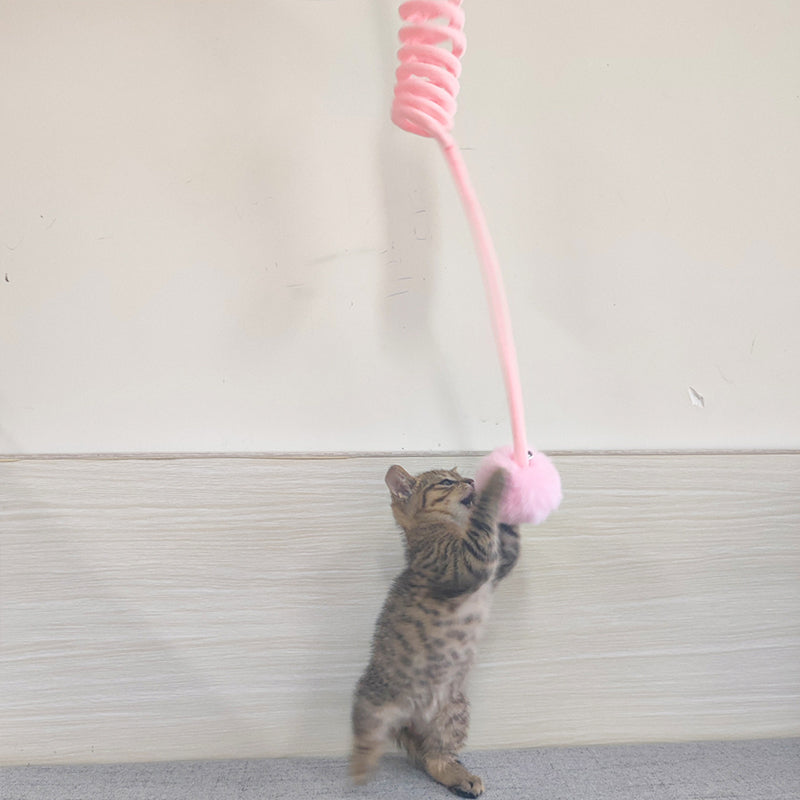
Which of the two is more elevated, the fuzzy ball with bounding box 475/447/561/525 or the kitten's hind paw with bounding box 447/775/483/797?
the fuzzy ball with bounding box 475/447/561/525

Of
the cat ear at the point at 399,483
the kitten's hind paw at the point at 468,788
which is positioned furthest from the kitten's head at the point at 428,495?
the kitten's hind paw at the point at 468,788

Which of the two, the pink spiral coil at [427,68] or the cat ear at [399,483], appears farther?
the cat ear at [399,483]

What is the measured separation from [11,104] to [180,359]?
372 mm

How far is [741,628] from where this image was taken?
3.06 feet

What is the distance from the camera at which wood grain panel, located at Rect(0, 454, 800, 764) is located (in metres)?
0.87

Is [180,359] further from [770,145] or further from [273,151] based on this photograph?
[770,145]

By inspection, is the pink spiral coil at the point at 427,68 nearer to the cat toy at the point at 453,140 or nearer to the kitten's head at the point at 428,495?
the cat toy at the point at 453,140

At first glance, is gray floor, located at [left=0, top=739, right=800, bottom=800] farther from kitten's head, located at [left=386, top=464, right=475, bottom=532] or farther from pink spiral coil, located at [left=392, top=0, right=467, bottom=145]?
pink spiral coil, located at [left=392, top=0, right=467, bottom=145]

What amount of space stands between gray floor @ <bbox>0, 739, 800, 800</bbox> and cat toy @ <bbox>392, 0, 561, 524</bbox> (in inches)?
13.2

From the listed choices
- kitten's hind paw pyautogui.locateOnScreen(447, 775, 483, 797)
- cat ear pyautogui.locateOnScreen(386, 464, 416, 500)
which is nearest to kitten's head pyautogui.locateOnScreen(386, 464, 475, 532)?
cat ear pyautogui.locateOnScreen(386, 464, 416, 500)

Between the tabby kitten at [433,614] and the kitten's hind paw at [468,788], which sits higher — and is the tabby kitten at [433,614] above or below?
→ above

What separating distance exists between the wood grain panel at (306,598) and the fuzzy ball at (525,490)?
15 cm

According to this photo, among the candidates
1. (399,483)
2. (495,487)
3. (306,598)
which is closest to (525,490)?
(495,487)

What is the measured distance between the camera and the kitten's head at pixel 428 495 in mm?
764
